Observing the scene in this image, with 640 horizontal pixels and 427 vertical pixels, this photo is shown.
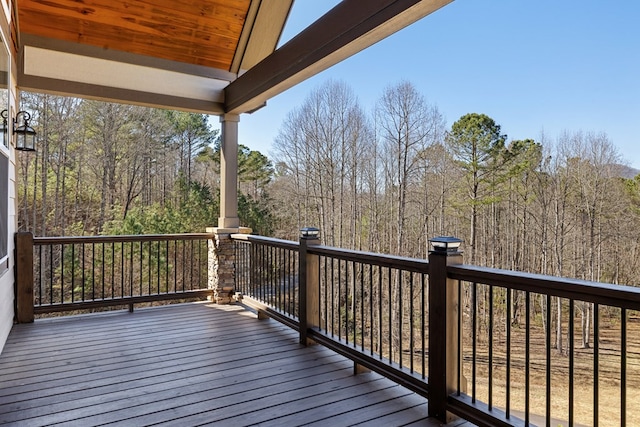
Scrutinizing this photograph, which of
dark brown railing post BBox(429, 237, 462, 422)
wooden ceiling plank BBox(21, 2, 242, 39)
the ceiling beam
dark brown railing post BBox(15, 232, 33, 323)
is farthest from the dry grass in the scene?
wooden ceiling plank BBox(21, 2, 242, 39)

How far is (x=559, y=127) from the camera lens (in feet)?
51.0

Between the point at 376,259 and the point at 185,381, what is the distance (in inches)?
67.8

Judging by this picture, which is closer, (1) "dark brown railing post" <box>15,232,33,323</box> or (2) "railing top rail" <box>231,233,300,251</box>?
(2) "railing top rail" <box>231,233,300,251</box>

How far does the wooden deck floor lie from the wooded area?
985 centimetres

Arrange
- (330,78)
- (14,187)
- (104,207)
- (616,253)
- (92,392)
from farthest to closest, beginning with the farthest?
(330,78), (104,207), (616,253), (14,187), (92,392)

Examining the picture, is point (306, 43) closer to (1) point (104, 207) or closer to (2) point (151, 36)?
(2) point (151, 36)

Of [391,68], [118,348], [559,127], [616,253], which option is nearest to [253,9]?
[118,348]

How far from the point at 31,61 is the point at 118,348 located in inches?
138

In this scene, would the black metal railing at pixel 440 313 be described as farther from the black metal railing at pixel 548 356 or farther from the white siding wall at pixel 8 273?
the white siding wall at pixel 8 273

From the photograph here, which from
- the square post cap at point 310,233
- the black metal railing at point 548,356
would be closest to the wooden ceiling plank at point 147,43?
the square post cap at point 310,233

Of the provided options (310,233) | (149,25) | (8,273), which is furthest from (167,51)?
(310,233)

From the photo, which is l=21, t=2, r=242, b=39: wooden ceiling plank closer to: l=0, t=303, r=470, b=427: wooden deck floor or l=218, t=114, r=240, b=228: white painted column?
l=218, t=114, r=240, b=228: white painted column

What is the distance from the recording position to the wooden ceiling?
4.43 meters

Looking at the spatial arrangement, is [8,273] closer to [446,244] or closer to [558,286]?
[446,244]
